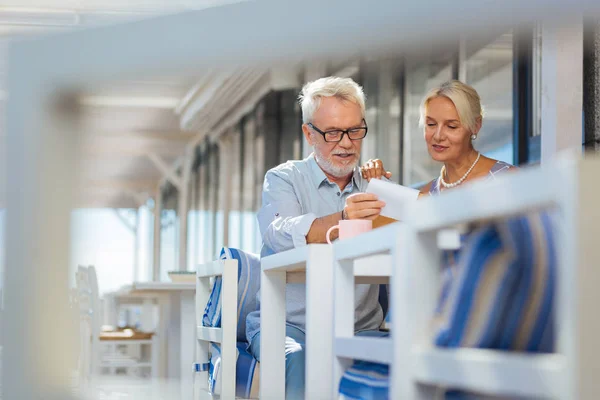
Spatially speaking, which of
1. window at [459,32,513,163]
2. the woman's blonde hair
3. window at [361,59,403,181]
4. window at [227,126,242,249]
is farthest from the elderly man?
window at [227,126,242,249]

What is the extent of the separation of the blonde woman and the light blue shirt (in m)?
0.19

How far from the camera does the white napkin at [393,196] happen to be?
6.36 ft

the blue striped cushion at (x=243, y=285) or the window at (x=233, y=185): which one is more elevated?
the window at (x=233, y=185)

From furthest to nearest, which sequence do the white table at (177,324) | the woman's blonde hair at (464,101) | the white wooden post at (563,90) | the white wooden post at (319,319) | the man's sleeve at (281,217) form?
the white table at (177,324) → the white wooden post at (563,90) → the woman's blonde hair at (464,101) → the man's sleeve at (281,217) → the white wooden post at (319,319)

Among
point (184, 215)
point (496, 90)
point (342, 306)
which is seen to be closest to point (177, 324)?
point (496, 90)

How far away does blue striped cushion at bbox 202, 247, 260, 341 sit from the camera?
8.53ft

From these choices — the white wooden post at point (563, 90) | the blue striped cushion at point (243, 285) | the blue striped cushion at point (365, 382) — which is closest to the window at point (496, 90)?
the white wooden post at point (563, 90)

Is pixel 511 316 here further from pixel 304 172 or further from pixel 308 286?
pixel 304 172

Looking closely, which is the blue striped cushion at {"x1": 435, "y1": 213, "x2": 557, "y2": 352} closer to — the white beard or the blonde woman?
the white beard

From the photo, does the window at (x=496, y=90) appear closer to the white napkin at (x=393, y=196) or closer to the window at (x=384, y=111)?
the window at (x=384, y=111)

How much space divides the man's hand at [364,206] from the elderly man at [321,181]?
449 mm

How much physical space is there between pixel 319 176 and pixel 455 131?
479mm

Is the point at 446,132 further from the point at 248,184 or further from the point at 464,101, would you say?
the point at 248,184

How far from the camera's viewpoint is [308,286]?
68.8 inches
